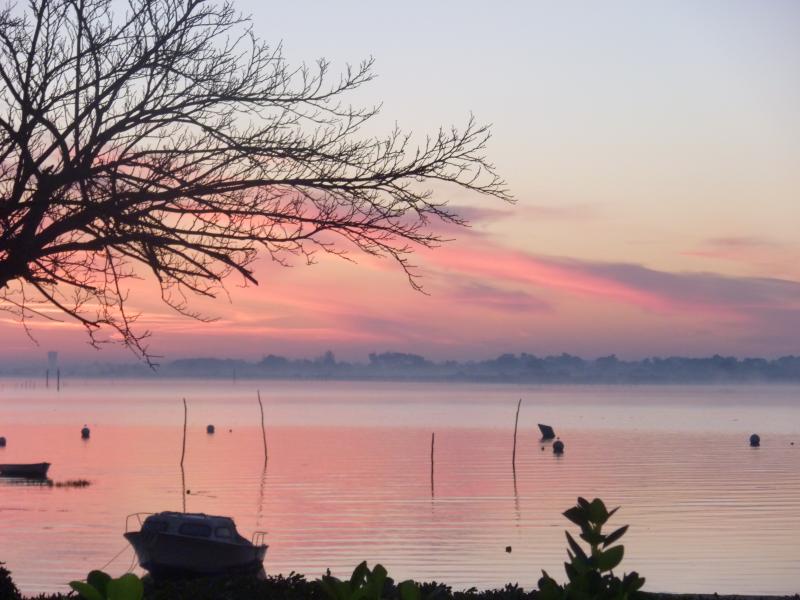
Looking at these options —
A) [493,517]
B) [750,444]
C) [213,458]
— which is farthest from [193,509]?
[750,444]

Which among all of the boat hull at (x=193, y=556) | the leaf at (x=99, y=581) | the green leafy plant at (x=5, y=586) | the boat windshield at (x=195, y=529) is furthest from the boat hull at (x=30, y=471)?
the leaf at (x=99, y=581)

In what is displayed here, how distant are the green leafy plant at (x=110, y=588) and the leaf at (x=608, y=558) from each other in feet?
7.52

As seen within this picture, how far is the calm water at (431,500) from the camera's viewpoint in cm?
4522

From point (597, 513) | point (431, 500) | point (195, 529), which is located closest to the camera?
point (597, 513)

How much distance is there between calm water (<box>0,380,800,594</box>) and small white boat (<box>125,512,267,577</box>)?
5923 mm

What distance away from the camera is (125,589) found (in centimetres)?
483

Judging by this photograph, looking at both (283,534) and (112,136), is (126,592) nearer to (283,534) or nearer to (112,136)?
(112,136)

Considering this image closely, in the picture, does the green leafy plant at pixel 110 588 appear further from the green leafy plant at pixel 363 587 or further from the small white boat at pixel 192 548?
the small white boat at pixel 192 548

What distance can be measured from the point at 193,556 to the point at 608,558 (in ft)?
102

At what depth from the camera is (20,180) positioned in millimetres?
11727

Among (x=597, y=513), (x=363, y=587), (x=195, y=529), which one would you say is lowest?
(x=195, y=529)

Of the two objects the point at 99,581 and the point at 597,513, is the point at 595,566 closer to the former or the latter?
the point at 597,513

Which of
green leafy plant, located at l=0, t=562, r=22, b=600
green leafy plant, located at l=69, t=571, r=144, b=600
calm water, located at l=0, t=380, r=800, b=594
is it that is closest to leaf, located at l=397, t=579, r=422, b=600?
green leafy plant, located at l=69, t=571, r=144, b=600

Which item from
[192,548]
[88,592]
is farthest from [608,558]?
[192,548]
